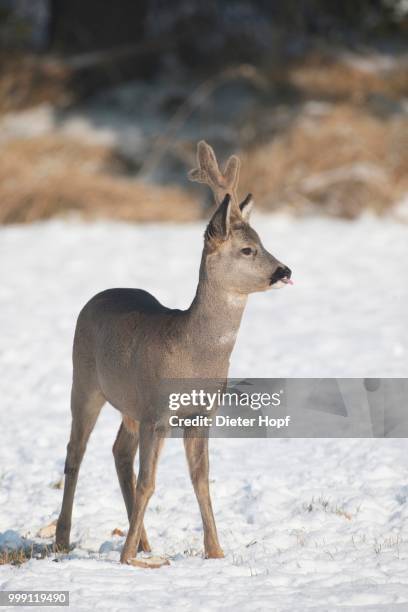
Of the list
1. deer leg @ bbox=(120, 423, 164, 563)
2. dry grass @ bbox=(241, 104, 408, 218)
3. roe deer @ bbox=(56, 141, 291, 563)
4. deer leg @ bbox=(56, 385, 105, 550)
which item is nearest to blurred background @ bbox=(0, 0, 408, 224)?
dry grass @ bbox=(241, 104, 408, 218)

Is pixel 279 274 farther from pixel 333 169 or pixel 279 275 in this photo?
pixel 333 169

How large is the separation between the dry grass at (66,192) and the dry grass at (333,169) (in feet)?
3.76

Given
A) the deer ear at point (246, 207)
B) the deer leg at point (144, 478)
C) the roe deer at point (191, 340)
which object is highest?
the deer ear at point (246, 207)

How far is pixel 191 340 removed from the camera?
16.6 ft

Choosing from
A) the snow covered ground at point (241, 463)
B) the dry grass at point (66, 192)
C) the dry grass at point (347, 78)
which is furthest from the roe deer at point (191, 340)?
the dry grass at point (347, 78)

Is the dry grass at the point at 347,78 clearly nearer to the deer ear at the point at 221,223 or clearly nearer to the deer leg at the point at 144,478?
the deer ear at the point at 221,223

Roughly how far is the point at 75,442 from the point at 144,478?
0.73 m

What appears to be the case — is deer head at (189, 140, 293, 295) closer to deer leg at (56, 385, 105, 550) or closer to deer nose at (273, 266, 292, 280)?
deer nose at (273, 266, 292, 280)

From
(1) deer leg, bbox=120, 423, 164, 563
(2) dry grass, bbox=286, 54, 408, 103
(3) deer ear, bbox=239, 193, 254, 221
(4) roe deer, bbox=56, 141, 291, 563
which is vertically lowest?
(1) deer leg, bbox=120, 423, 164, 563

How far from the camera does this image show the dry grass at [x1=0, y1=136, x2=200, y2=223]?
13.9m

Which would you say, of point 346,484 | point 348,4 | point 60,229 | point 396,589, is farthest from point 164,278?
point 348,4

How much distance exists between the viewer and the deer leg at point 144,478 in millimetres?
5047

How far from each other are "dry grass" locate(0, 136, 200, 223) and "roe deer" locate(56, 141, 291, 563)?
8583mm

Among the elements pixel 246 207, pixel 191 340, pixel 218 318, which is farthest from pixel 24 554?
pixel 246 207
